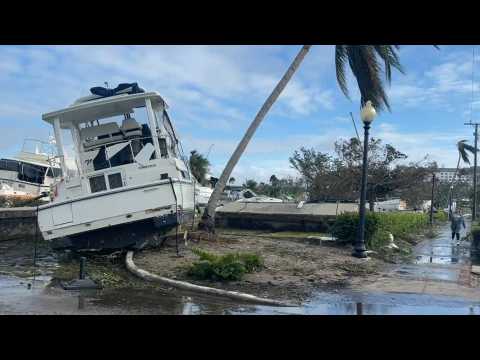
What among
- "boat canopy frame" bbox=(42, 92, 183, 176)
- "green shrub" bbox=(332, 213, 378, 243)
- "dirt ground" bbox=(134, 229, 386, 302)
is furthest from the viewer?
"green shrub" bbox=(332, 213, 378, 243)

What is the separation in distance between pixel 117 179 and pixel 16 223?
767 centimetres

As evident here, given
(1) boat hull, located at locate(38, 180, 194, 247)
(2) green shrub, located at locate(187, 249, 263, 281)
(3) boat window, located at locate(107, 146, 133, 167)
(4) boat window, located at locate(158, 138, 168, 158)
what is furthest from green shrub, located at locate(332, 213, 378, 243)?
(3) boat window, located at locate(107, 146, 133, 167)

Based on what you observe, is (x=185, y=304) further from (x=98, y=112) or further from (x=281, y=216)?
(x=281, y=216)

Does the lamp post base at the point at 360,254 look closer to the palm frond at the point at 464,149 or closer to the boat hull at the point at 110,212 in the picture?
the boat hull at the point at 110,212

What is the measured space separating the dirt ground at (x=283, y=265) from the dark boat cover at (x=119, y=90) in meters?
4.41

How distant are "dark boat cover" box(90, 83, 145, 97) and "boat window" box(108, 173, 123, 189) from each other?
241cm

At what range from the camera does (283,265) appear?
10719mm

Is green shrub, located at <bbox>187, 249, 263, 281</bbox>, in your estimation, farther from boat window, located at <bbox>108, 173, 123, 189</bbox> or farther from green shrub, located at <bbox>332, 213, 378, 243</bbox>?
green shrub, located at <bbox>332, 213, 378, 243</bbox>

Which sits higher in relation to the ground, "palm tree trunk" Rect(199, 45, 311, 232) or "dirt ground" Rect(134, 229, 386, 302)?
"palm tree trunk" Rect(199, 45, 311, 232)

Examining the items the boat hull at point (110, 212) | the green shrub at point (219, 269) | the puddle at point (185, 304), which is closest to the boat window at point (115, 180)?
the boat hull at point (110, 212)

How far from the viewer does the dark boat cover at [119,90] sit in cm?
1350

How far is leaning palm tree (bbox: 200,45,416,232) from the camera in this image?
16.2 metres


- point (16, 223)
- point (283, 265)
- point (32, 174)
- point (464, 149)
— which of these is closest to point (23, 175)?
point (32, 174)

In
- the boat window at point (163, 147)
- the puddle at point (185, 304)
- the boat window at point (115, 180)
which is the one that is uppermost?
the boat window at point (163, 147)
